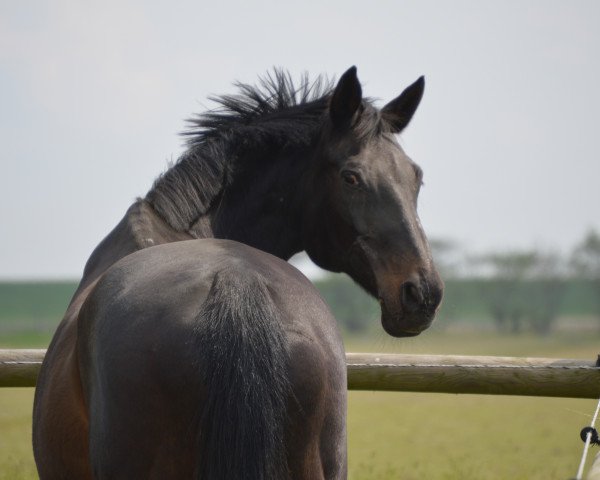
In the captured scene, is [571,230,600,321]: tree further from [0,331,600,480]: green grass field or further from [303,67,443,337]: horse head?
[303,67,443,337]: horse head

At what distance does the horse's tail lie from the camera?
2.28 meters

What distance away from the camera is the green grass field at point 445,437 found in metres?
7.12

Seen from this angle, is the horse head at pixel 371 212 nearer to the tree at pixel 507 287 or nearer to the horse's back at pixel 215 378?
the horse's back at pixel 215 378

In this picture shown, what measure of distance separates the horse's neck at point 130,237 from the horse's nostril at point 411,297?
1011 millimetres

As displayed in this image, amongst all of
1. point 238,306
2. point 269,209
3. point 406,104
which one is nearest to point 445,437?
point 406,104

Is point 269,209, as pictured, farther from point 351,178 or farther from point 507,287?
point 507,287

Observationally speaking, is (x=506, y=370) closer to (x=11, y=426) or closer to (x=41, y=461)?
(x=41, y=461)

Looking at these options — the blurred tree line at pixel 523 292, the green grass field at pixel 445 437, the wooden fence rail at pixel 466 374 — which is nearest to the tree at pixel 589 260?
the blurred tree line at pixel 523 292

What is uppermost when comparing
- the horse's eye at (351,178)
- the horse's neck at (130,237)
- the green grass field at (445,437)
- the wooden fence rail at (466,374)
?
Result: the horse's eye at (351,178)

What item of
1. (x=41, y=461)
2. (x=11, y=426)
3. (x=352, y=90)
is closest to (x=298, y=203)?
(x=352, y=90)

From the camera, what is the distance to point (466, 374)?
5027 mm

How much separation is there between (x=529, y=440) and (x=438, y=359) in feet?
26.1

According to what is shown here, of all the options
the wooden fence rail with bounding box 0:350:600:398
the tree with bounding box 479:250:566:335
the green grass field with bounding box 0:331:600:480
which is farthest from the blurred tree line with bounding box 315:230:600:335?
the wooden fence rail with bounding box 0:350:600:398

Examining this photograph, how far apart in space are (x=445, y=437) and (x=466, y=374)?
9420 mm
